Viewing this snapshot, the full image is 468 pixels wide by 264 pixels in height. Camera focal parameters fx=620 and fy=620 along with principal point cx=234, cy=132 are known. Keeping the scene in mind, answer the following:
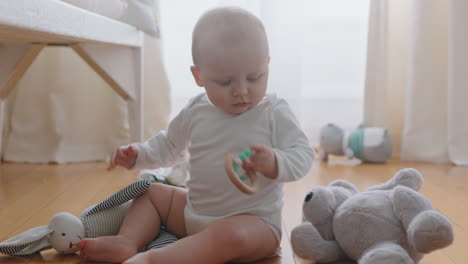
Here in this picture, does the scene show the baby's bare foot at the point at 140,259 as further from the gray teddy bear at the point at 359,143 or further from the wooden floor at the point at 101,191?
the gray teddy bear at the point at 359,143

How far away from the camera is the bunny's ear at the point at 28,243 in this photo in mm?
972

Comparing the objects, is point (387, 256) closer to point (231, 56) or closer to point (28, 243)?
point (231, 56)

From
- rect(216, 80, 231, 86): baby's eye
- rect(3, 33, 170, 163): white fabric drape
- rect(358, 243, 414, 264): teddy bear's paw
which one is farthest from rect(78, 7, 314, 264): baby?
rect(3, 33, 170, 163): white fabric drape

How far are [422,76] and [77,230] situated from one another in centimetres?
140

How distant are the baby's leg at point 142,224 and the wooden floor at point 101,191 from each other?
0.06 metres

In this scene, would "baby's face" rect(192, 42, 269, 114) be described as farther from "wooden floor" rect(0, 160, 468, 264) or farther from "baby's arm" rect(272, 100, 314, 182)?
"wooden floor" rect(0, 160, 468, 264)

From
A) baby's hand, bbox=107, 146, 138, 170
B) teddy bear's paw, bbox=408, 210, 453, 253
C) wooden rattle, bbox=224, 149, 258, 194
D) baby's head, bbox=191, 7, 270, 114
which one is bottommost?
teddy bear's paw, bbox=408, 210, 453, 253

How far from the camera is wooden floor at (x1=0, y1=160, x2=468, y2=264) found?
1.02m

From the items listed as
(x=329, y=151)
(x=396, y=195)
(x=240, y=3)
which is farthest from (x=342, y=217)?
(x=240, y=3)

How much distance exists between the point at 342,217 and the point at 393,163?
3.76ft

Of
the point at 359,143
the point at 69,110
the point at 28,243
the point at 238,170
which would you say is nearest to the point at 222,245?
the point at 238,170

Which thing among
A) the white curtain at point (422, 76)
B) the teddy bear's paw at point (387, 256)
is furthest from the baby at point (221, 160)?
the white curtain at point (422, 76)

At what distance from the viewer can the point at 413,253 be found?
891mm

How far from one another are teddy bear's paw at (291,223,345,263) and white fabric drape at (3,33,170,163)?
1.21 meters
